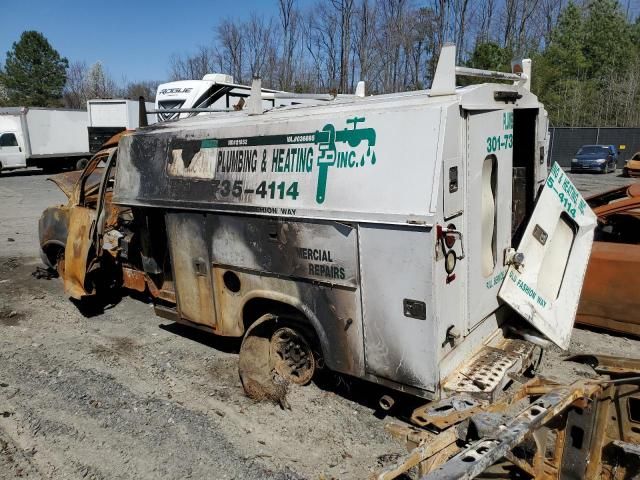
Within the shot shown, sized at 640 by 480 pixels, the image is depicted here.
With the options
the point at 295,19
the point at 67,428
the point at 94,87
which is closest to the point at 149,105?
the point at 295,19

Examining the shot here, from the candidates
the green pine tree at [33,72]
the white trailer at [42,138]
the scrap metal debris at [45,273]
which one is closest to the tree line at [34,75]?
the green pine tree at [33,72]

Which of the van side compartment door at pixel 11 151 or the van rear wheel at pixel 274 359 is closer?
the van rear wheel at pixel 274 359

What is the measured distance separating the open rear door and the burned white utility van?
17 millimetres

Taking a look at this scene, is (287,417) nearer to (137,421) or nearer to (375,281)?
(137,421)

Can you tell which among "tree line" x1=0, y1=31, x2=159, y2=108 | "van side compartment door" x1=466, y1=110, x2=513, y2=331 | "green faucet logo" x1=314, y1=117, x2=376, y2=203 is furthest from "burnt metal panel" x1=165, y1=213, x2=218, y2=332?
"tree line" x1=0, y1=31, x2=159, y2=108

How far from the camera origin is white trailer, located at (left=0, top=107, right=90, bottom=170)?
24797 millimetres

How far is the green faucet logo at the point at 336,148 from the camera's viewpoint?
3553mm

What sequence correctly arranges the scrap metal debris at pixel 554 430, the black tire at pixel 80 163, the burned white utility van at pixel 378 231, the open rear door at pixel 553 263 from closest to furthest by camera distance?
1. the scrap metal debris at pixel 554 430
2. the burned white utility van at pixel 378 231
3. the open rear door at pixel 553 263
4. the black tire at pixel 80 163

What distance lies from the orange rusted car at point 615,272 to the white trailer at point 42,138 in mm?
26601

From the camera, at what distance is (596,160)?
2659 cm

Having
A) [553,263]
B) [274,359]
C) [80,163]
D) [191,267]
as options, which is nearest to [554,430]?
[553,263]

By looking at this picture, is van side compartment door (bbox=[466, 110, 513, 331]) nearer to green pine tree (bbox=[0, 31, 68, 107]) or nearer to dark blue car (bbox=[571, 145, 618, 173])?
dark blue car (bbox=[571, 145, 618, 173])

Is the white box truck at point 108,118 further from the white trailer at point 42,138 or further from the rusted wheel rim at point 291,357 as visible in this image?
the rusted wheel rim at point 291,357

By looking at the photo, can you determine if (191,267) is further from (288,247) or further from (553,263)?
(553,263)
